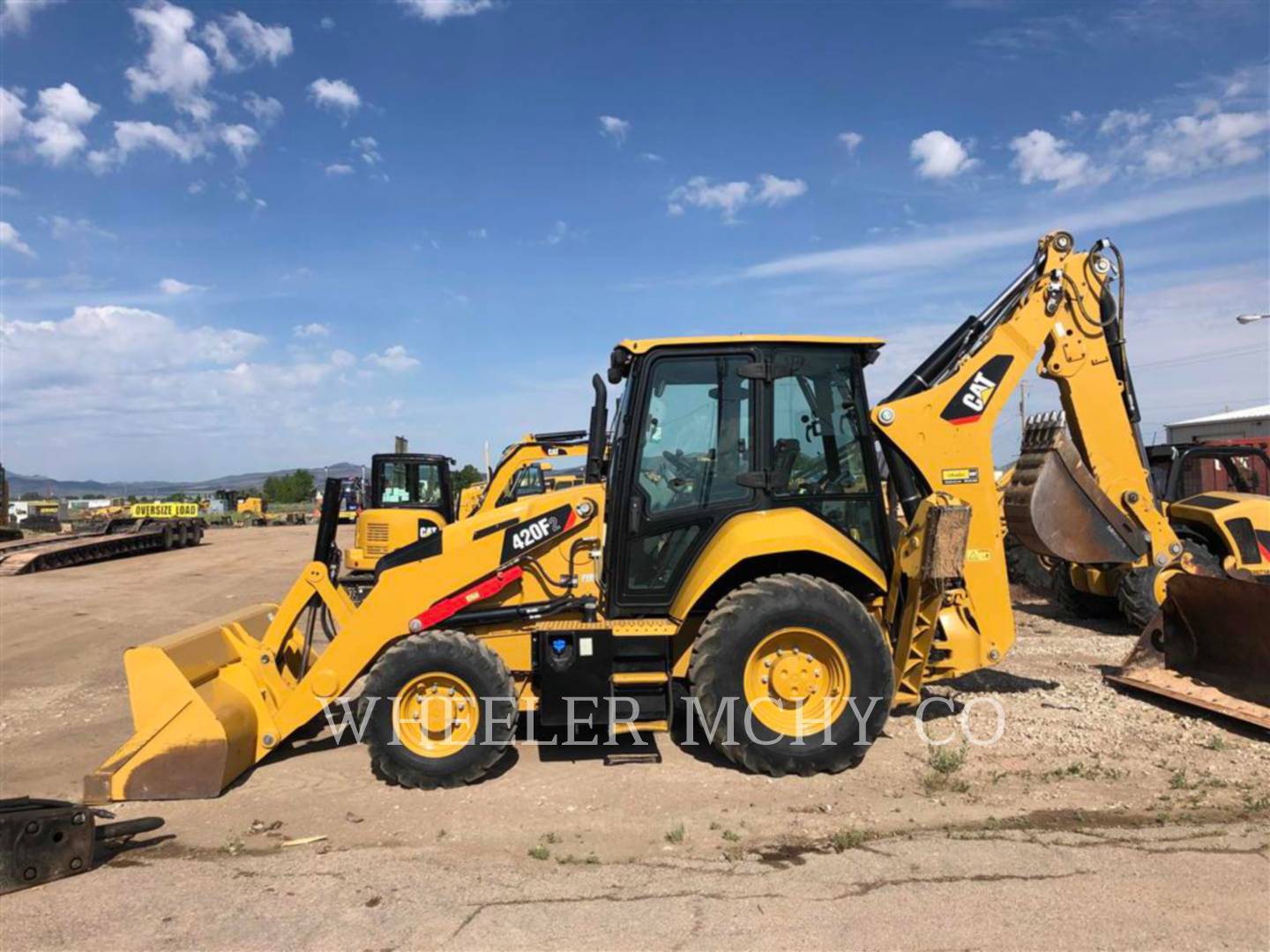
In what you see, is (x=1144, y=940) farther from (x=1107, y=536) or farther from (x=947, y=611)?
(x=1107, y=536)

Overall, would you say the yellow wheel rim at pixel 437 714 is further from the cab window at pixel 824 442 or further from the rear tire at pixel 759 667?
the cab window at pixel 824 442

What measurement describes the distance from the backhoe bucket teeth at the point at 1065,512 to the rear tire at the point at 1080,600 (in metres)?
4.45

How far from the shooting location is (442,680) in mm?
5523

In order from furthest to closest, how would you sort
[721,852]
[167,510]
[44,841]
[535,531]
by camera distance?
[167,510] → [535,531] → [721,852] → [44,841]

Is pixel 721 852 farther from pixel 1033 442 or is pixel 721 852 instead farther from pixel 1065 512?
pixel 1033 442

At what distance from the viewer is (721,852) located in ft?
14.6

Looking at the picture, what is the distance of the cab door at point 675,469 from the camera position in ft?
18.9

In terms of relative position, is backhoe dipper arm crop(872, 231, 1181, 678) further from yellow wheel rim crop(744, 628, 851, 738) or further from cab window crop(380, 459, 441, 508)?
cab window crop(380, 459, 441, 508)

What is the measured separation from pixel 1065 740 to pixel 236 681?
18.1ft

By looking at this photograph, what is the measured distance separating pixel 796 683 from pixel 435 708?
2252 mm

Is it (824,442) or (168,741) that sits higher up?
(824,442)

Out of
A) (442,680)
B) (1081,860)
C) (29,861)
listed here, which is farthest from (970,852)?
(29,861)

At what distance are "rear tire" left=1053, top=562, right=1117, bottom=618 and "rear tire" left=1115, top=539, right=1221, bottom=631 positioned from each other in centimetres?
137

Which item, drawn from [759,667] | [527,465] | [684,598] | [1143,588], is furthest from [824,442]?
[527,465]
